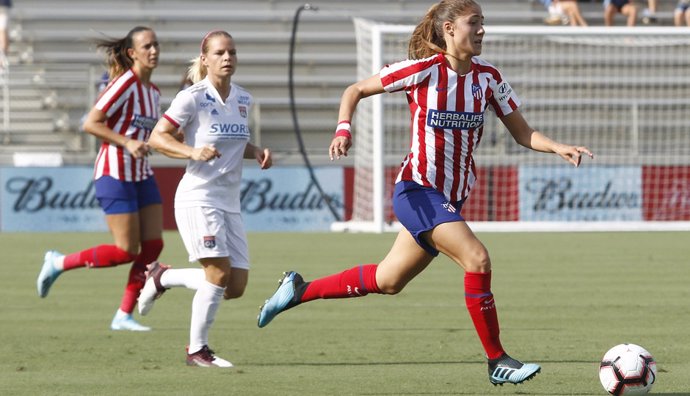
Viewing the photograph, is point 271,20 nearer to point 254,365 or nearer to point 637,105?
point 637,105

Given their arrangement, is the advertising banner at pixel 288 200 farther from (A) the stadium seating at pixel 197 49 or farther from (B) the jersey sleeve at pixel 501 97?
(B) the jersey sleeve at pixel 501 97

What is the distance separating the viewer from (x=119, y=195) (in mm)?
8750

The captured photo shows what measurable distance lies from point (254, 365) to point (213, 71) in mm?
1603

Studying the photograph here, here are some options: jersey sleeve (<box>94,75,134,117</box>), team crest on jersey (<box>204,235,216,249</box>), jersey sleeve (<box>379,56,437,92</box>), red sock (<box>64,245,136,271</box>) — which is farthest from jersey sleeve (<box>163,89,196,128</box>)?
red sock (<box>64,245,136,271</box>)

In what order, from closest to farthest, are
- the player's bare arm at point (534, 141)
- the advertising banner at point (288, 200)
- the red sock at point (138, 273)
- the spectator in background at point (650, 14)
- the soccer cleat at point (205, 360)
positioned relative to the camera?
the player's bare arm at point (534, 141)
the soccer cleat at point (205, 360)
the red sock at point (138, 273)
the advertising banner at point (288, 200)
the spectator in background at point (650, 14)

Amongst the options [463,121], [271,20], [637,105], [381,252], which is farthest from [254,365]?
[271,20]

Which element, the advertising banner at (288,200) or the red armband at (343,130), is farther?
the advertising banner at (288,200)

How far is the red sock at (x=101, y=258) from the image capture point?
883cm

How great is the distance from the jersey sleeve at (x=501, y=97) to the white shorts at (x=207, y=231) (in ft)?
5.33

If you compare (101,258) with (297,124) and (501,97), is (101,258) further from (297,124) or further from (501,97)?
(297,124)

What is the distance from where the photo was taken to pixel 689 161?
19422 millimetres

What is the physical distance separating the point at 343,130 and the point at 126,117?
3138 mm

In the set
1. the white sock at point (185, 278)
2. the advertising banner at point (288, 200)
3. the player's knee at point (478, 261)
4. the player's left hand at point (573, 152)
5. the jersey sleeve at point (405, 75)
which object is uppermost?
the jersey sleeve at point (405, 75)

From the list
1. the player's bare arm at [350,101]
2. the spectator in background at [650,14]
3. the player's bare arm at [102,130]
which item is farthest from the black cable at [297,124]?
the player's bare arm at [350,101]
